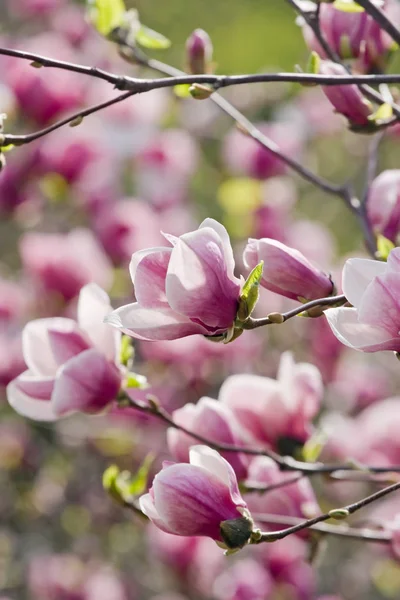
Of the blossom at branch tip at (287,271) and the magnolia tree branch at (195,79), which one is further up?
the magnolia tree branch at (195,79)

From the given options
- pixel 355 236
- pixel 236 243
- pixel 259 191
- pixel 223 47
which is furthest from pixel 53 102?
pixel 223 47

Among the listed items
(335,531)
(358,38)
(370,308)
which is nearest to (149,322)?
(370,308)

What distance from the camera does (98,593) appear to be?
1.54 meters

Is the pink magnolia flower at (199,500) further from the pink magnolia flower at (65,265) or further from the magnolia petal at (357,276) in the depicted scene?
the pink magnolia flower at (65,265)

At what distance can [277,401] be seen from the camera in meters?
0.81

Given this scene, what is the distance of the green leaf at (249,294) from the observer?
21.6 inches

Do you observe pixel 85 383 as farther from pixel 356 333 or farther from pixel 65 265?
pixel 65 265

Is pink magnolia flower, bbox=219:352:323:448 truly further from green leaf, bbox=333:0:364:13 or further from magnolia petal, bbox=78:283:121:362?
green leaf, bbox=333:0:364:13

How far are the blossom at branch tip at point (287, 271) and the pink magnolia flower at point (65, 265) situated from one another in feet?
3.24

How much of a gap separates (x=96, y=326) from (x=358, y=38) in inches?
13.0

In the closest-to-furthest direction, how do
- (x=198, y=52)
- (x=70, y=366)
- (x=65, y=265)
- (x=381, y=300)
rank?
1. (x=381, y=300)
2. (x=70, y=366)
3. (x=198, y=52)
4. (x=65, y=265)

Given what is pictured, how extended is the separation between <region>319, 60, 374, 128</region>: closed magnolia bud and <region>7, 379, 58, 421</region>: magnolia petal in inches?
12.7

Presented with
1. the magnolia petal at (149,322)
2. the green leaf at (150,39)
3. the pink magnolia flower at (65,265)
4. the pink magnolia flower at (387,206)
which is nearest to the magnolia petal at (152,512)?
the magnolia petal at (149,322)

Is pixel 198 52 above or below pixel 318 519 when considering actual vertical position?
above
